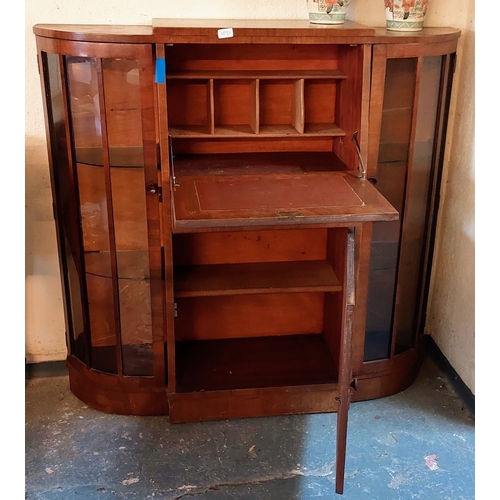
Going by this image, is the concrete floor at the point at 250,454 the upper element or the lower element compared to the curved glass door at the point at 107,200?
lower

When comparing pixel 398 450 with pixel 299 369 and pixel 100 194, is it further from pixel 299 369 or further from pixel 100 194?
pixel 100 194

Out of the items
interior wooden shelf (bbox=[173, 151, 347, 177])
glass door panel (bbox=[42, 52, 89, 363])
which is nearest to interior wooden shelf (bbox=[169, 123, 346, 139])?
interior wooden shelf (bbox=[173, 151, 347, 177])

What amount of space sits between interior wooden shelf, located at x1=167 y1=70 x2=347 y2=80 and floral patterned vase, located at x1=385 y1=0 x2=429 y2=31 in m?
0.25

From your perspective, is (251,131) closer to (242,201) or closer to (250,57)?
(250,57)

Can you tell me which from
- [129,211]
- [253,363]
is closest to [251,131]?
[129,211]

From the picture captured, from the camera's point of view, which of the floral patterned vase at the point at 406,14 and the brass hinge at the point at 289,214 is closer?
the brass hinge at the point at 289,214

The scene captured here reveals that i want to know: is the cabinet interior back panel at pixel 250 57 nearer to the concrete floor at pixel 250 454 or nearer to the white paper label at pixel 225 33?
the white paper label at pixel 225 33

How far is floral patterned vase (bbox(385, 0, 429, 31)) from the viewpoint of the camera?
80.9 inches

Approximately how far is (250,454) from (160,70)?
136 centimetres

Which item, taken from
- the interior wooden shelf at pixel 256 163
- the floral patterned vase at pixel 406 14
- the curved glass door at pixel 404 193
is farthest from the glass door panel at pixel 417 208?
the interior wooden shelf at pixel 256 163

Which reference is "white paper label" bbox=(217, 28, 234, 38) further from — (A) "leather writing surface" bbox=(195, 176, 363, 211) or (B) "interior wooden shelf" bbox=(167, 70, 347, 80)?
(A) "leather writing surface" bbox=(195, 176, 363, 211)

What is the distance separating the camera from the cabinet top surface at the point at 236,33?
187cm

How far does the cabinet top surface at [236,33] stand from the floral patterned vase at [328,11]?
0.11 ft

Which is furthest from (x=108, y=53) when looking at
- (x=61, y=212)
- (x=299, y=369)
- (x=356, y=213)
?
(x=299, y=369)
